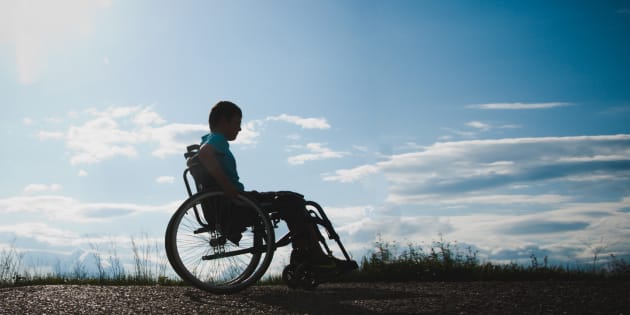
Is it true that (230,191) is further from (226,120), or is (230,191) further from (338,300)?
(338,300)

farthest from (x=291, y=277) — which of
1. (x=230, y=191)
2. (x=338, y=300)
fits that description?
(x=230, y=191)

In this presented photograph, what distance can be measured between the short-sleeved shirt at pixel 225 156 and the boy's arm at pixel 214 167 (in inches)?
3.5

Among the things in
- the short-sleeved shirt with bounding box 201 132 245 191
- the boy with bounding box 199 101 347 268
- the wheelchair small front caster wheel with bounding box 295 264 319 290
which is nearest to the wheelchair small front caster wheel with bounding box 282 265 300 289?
the wheelchair small front caster wheel with bounding box 295 264 319 290

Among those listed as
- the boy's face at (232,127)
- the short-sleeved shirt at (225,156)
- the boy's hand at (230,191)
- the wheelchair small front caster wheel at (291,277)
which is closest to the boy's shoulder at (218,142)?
the short-sleeved shirt at (225,156)

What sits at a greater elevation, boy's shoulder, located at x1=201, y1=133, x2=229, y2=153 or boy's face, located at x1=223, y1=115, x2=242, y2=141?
boy's face, located at x1=223, y1=115, x2=242, y2=141

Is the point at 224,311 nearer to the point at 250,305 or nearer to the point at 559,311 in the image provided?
the point at 250,305

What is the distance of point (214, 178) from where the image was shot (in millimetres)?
6055

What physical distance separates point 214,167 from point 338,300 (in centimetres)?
175

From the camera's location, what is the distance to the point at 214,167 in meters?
5.88

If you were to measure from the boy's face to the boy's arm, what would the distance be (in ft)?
1.32

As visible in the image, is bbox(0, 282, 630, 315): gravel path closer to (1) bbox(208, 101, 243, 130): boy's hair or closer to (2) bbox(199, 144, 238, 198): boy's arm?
(2) bbox(199, 144, 238, 198): boy's arm

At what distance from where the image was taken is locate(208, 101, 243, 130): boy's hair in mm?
6301

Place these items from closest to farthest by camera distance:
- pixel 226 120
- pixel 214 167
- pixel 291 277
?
pixel 214 167 → pixel 226 120 → pixel 291 277

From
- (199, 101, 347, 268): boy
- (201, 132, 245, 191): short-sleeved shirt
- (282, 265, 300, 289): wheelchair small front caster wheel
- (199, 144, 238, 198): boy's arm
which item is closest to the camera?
(199, 144, 238, 198): boy's arm
